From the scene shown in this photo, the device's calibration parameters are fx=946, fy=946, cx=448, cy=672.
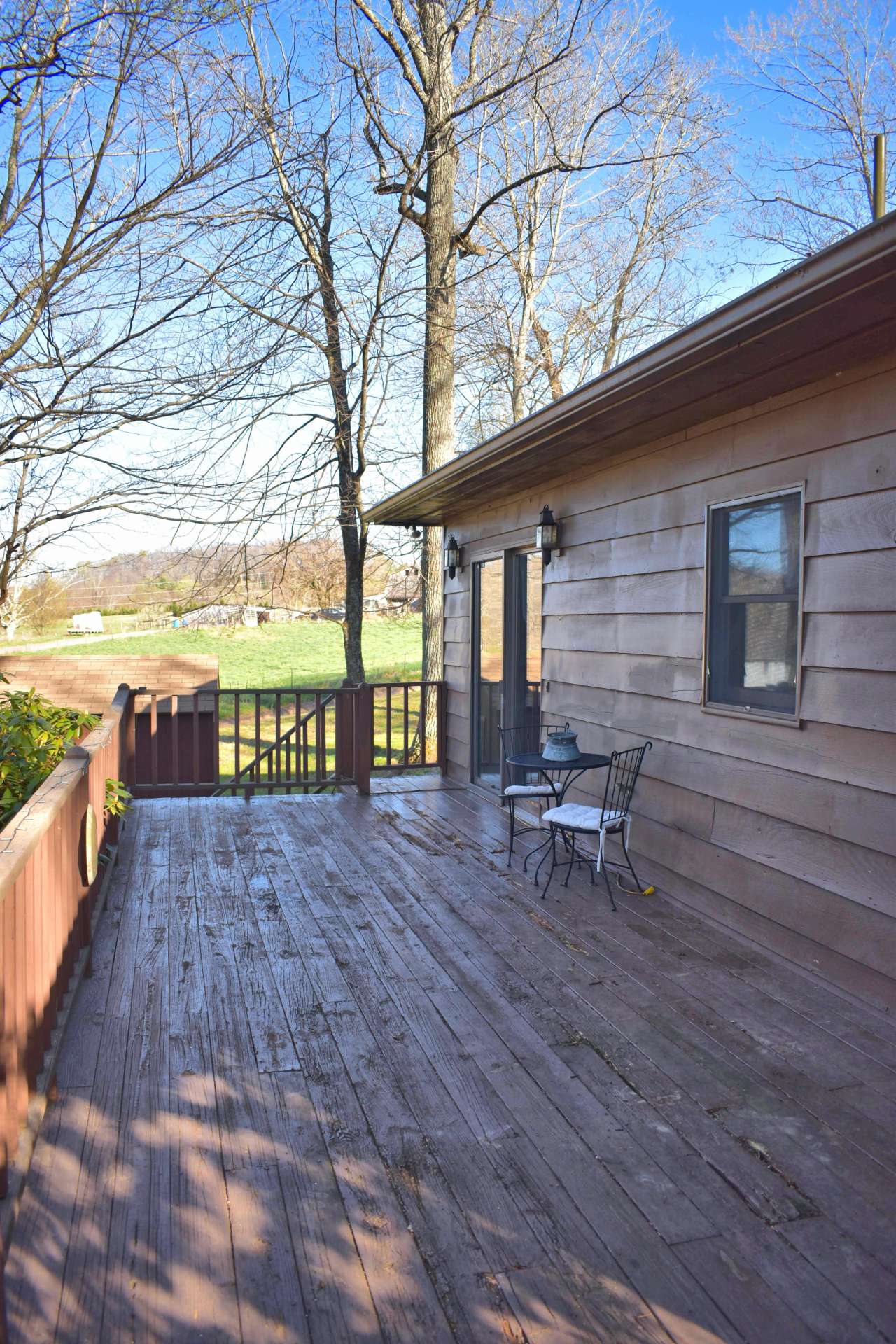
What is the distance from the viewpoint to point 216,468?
9195 mm

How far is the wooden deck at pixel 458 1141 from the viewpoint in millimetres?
1845

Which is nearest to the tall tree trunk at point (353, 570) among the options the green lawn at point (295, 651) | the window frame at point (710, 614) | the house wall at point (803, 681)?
the green lawn at point (295, 651)

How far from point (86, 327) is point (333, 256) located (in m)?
4.90

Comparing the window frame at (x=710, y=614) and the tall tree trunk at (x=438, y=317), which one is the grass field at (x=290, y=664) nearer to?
the tall tree trunk at (x=438, y=317)

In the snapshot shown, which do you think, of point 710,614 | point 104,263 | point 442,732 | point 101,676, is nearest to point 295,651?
point 101,676

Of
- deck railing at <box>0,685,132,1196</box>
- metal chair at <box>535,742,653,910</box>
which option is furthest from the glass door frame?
deck railing at <box>0,685,132,1196</box>

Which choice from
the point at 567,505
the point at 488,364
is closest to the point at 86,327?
the point at 567,505

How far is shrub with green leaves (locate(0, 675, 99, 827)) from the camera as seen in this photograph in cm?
409

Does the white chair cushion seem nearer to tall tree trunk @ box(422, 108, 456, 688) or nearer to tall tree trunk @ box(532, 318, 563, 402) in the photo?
tall tree trunk @ box(422, 108, 456, 688)

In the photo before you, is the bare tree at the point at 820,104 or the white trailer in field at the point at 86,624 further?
the white trailer in field at the point at 86,624

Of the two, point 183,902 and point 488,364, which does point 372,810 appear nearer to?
point 183,902

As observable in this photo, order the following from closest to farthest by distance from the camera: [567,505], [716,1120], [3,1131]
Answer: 1. [3,1131]
2. [716,1120]
3. [567,505]

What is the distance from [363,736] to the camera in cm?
702

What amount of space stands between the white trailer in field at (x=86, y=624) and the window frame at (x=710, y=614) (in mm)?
7232
